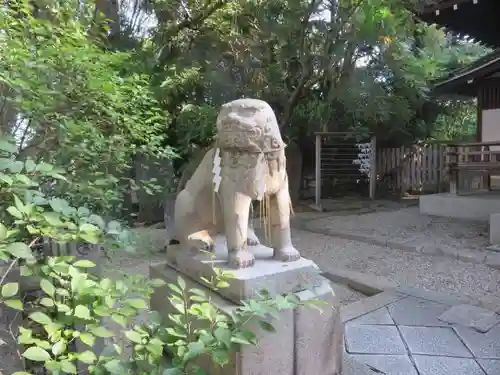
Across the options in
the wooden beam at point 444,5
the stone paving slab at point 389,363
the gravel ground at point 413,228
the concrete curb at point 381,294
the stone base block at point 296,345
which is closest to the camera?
the stone base block at point 296,345

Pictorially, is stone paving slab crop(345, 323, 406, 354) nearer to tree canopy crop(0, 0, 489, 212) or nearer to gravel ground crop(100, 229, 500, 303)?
gravel ground crop(100, 229, 500, 303)

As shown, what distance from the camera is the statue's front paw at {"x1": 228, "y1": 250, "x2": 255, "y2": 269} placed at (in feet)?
6.26

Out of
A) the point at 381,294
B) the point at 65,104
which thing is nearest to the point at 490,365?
the point at 381,294

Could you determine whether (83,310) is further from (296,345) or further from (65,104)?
(65,104)

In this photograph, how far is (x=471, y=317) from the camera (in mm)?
3021

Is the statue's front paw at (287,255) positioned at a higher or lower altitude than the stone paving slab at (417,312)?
higher

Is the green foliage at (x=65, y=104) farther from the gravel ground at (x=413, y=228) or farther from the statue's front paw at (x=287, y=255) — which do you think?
the gravel ground at (x=413, y=228)

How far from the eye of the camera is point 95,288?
1067 millimetres

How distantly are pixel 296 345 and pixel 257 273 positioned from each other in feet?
1.27

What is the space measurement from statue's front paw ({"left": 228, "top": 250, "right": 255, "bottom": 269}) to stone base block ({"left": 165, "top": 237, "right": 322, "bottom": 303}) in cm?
2

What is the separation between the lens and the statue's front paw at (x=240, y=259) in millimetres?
1907

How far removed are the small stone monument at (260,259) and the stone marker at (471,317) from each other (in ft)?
4.53

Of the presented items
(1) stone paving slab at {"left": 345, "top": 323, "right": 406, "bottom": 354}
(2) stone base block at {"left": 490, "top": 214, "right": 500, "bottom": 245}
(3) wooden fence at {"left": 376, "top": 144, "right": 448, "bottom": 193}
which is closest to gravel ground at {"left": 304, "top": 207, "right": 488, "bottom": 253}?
(2) stone base block at {"left": 490, "top": 214, "right": 500, "bottom": 245}

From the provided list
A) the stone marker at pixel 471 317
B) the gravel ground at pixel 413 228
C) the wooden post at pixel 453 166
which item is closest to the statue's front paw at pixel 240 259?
the stone marker at pixel 471 317
